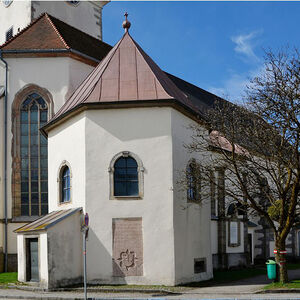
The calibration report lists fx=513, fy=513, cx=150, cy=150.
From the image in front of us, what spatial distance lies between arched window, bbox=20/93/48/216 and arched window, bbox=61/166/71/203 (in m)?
4.40

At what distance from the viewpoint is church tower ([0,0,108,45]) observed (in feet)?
105

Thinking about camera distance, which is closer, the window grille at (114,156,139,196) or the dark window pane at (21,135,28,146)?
the window grille at (114,156,139,196)

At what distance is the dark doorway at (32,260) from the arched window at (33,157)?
5897mm

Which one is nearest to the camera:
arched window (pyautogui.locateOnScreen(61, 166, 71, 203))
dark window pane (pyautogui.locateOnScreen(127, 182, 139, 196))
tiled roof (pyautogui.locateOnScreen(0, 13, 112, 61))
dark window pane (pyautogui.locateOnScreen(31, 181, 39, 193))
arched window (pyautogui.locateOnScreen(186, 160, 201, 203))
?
dark window pane (pyautogui.locateOnScreen(127, 182, 139, 196))

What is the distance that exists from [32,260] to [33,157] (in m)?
7.60

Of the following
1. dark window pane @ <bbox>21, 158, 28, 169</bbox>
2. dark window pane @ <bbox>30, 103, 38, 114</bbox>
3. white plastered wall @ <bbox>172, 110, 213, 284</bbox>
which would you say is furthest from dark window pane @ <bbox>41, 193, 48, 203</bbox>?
white plastered wall @ <bbox>172, 110, 213, 284</bbox>

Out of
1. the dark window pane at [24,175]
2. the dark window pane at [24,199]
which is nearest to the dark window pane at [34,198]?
the dark window pane at [24,199]

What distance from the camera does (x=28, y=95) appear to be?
2567cm

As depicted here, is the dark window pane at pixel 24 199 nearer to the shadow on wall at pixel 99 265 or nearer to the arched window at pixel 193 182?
the shadow on wall at pixel 99 265

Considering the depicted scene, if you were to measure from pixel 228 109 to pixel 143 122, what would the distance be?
3353 millimetres

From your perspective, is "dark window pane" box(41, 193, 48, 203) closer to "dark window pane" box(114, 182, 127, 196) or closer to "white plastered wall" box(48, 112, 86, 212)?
"white plastered wall" box(48, 112, 86, 212)

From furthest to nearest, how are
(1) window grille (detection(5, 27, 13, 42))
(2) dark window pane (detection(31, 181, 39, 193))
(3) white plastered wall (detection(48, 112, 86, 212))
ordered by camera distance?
1. (1) window grille (detection(5, 27, 13, 42))
2. (2) dark window pane (detection(31, 181, 39, 193))
3. (3) white plastered wall (detection(48, 112, 86, 212))

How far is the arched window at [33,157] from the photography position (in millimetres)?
24969

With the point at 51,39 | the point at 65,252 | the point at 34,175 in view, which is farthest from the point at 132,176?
the point at 51,39
